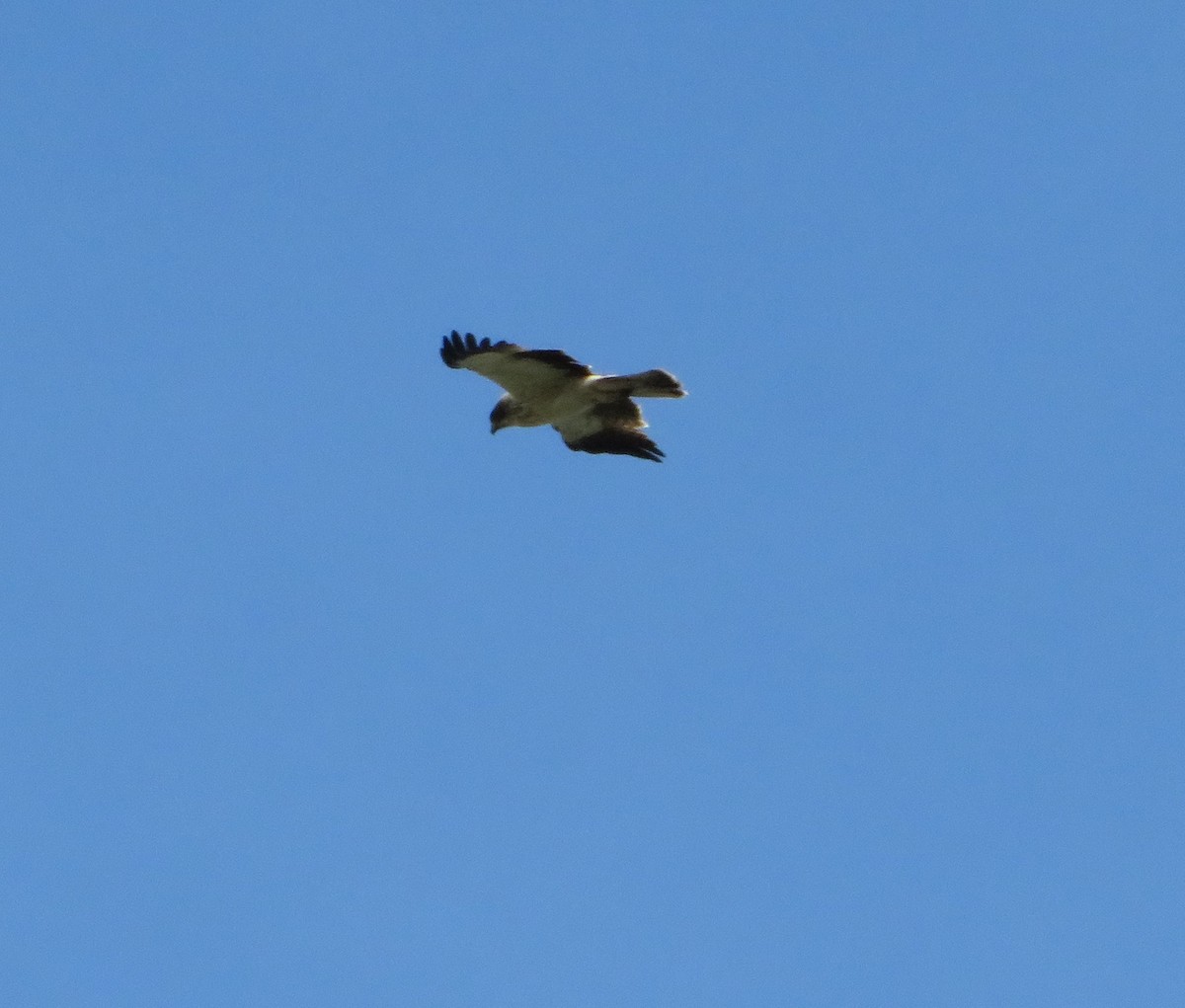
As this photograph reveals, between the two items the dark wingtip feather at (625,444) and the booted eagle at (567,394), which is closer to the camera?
the booted eagle at (567,394)

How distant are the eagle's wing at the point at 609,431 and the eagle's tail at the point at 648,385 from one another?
0.43m

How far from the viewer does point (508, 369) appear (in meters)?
13.9

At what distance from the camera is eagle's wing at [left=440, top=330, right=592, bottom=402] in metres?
13.6

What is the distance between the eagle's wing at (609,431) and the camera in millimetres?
14141

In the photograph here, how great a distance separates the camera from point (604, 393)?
1381 centimetres

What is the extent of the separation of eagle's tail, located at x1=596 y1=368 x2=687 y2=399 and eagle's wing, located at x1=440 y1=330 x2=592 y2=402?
26cm

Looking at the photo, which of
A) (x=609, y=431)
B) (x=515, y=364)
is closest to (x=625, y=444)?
(x=609, y=431)

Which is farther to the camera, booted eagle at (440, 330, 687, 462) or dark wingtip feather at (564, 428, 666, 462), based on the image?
dark wingtip feather at (564, 428, 666, 462)

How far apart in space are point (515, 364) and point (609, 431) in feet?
3.81

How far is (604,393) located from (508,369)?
2.96ft

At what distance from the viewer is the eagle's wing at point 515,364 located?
13.6 metres

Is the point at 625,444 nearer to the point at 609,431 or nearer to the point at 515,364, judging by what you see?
the point at 609,431

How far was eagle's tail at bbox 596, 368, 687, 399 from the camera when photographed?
13.2 m

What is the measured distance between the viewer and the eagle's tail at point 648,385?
1324 cm
